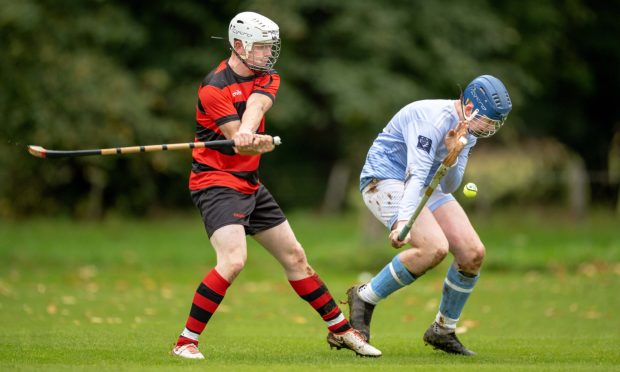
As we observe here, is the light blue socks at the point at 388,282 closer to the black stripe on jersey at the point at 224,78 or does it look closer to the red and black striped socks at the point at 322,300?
the red and black striped socks at the point at 322,300

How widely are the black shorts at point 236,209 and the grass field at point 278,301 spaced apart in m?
1.03

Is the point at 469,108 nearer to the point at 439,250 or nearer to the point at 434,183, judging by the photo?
the point at 434,183

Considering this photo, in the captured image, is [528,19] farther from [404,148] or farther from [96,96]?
[404,148]

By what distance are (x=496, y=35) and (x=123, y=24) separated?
764 cm

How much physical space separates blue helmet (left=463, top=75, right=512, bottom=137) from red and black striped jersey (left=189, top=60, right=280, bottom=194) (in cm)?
155

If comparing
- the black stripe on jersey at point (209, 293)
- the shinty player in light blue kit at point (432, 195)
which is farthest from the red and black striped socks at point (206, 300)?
the shinty player in light blue kit at point (432, 195)

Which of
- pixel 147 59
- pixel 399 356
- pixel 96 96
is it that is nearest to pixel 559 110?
pixel 147 59

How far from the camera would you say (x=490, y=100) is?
27.2 feet

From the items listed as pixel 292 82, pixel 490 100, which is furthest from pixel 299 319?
pixel 292 82

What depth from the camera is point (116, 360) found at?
318 inches

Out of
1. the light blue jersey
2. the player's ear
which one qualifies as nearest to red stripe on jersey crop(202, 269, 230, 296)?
the light blue jersey

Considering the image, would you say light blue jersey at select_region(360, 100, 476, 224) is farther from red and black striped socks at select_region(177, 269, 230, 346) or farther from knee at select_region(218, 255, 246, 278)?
red and black striped socks at select_region(177, 269, 230, 346)

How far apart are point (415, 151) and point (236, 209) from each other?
4.74 ft

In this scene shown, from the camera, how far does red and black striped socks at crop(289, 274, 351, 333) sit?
8.70m
